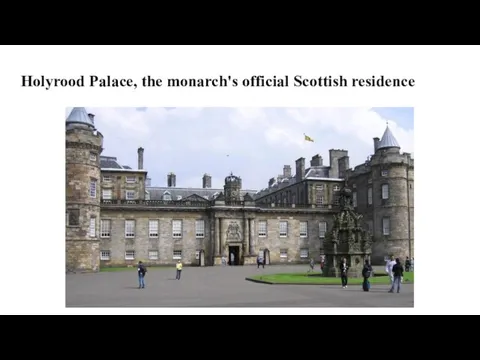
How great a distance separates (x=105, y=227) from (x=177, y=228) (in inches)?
247

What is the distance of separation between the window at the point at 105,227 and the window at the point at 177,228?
18.3ft

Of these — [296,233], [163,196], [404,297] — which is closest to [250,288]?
[404,297]

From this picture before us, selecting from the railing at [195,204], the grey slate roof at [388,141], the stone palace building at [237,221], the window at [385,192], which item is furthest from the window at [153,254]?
the grey slate roof at [388,141]

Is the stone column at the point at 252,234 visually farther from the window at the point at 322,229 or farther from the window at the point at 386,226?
the window at the point at 386,226

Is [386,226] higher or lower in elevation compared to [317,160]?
lower

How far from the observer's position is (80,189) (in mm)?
34406

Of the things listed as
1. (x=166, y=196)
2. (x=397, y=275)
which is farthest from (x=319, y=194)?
(x=397, y=275)

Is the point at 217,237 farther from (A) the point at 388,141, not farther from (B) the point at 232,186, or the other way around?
(A) the point at 388,141

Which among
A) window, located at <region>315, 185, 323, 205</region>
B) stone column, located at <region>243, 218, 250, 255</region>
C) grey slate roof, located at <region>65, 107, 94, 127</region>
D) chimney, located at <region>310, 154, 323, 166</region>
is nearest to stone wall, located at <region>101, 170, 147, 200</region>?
stone column, located at <region>243, 218, 250, 255</region>

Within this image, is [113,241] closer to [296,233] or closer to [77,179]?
[77,179]

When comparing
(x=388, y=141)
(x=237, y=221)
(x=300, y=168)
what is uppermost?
(x=388, y=141)

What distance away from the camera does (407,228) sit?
140 ft

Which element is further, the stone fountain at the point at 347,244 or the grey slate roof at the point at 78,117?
the grey slate roof at the point at 78,117

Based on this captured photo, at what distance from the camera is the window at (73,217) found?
34125 mm
